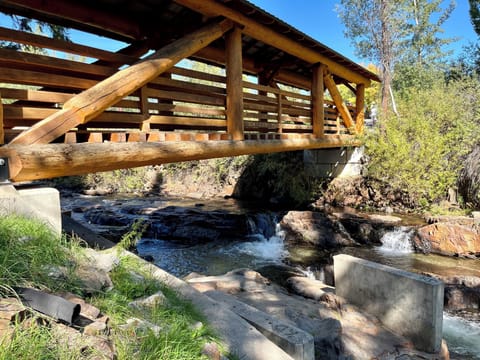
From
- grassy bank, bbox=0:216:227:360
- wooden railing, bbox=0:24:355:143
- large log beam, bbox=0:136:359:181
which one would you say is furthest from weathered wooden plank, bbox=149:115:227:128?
grassy bank, bbox=0:216:227:360

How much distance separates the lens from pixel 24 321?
1678mm

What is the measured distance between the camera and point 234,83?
18.5 feet

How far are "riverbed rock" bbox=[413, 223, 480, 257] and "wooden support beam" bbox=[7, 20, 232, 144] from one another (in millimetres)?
7017

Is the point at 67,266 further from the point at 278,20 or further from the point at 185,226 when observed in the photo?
the point at 185,226

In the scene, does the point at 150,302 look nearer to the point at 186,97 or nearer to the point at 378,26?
the point at 186,97

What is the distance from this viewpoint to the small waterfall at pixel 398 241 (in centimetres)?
843

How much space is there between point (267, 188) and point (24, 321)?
13.6 m

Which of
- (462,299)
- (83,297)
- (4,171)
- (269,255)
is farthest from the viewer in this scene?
(269,255)

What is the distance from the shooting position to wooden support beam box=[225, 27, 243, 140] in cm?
556

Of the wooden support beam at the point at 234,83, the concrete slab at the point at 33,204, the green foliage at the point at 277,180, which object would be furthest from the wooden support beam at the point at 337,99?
the concrete slab at the point at 33,204

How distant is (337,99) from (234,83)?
5248mm

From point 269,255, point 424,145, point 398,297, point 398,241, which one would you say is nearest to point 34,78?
point 398,297

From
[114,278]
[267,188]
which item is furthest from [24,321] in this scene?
[267,188]

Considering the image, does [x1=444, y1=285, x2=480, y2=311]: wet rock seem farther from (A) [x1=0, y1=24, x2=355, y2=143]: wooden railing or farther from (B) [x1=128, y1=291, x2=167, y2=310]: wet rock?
(B) [x1=128, y1=291, x2=167, y2=310]: wet rock
